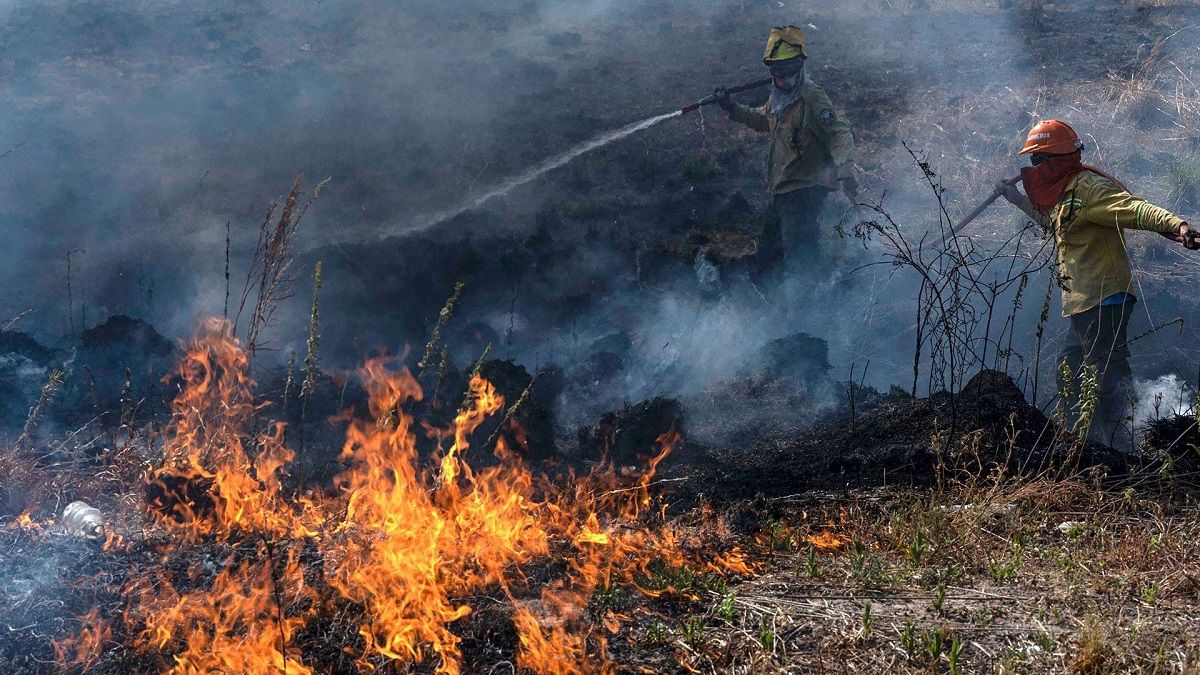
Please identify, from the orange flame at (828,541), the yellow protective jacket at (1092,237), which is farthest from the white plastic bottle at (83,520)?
the yellow protective jacket at (1092,237)

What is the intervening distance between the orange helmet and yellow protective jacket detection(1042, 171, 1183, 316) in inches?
6.3

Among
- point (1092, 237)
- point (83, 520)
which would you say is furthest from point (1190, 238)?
point (83, 520)

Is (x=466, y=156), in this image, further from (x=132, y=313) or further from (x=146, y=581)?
(x=146, y=581)

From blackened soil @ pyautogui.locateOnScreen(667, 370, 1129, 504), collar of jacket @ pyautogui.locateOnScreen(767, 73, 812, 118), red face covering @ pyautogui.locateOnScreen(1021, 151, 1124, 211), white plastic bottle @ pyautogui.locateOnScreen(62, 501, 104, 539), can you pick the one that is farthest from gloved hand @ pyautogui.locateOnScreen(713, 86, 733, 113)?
white plastic bottle @ pyautogui.locateOnScreen(62, 501, 104, 539)

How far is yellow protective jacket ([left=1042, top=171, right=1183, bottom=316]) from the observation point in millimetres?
5117

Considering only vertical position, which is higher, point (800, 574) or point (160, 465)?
point (800, 574)

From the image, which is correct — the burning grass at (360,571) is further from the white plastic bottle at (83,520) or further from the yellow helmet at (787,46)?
the yellow helmet at (787,46)

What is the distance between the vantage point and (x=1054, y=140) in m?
5.40

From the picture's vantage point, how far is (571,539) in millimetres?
3822

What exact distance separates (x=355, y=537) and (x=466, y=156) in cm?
629

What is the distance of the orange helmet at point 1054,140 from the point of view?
17.7 feet

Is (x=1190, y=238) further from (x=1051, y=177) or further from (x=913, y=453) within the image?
(x=913, y=453)

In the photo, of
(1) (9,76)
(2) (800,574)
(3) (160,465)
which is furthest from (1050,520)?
(1) (9,76)

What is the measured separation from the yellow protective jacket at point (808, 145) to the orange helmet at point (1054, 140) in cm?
168
